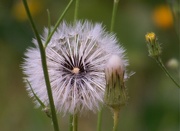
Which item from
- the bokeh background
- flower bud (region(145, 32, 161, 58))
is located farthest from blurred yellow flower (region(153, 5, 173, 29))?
flower bud (region(145, 32, 161, 58))

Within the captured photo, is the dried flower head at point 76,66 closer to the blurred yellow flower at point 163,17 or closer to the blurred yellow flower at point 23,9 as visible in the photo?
the blurred yellow flower at point 163,17

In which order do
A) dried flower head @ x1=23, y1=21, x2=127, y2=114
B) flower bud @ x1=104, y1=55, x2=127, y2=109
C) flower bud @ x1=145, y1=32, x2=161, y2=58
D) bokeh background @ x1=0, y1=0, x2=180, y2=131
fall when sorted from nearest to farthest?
flower bud @ x1=104, y1=55, x2=127, y2=109 → dried flower head @ x1=23, y1=21, x2=127, y2=114 → flower bud @ x1=145, y1=32, x2=161, y2=58 → bokeh background @ x1=0, y1=0, x2=180, y2=131

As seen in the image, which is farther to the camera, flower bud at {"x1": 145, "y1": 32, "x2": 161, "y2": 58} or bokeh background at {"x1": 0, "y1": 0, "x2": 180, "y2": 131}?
bokeh background at {"x1": 0, "y1": 0, "x2": 180, "y2": 131}

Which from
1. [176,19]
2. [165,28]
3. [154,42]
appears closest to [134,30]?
[165,28]

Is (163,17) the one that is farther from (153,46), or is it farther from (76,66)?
(76,66)

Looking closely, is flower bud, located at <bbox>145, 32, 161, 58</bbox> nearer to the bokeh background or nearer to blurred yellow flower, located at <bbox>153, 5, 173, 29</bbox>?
the bokeh background

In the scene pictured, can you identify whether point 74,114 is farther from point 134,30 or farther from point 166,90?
point 134,30

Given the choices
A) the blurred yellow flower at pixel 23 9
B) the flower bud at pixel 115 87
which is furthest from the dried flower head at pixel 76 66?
the blurred yellow flower at pixel 23 9
